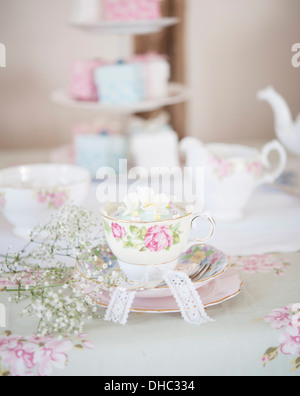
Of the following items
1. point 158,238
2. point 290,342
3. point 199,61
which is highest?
point 199,61

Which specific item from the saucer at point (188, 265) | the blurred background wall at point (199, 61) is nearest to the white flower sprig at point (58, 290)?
the saucer at point (188, 265)

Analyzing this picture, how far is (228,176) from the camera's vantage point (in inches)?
42.4

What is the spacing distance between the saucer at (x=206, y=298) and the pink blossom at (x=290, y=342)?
82 mm

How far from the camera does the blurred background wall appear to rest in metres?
2.19

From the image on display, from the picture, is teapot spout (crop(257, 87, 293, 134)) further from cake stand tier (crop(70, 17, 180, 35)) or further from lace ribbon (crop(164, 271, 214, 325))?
lace ribbon (crop(164, 271, 214, 325))

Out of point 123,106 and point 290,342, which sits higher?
point 123,106

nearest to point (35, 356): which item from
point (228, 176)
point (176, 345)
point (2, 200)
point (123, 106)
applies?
point (176, 345)

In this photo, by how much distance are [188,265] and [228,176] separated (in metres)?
0.34

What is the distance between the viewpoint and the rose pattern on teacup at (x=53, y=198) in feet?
3.21

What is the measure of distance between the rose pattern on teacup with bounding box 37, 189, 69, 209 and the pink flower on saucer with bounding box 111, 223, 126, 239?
276mm

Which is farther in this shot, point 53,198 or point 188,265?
point 53,198

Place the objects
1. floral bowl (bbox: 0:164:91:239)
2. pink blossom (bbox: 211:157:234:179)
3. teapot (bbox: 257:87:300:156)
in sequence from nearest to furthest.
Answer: floral bowl (bbox: 0:164:91:239) → pink blossom (bbox: 211:157:234:179) → teapot (bbox: 257:87:300:156)

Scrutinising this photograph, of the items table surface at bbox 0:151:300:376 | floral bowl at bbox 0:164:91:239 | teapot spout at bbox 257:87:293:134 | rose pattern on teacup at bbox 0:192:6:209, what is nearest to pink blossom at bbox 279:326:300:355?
table surface at bbox 0:151:300:376

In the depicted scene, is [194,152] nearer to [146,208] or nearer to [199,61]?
[146,208]
